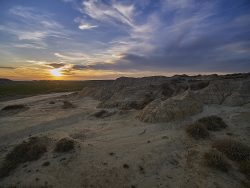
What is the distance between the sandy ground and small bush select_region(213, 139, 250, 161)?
713 millimetres

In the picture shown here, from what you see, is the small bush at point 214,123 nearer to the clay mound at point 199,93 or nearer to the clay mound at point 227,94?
the clay mound at point 199,93

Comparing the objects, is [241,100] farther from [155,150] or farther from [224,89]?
[155,150]

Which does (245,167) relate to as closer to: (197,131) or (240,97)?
(197,131)

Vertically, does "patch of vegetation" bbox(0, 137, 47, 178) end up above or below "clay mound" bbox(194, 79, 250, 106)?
below

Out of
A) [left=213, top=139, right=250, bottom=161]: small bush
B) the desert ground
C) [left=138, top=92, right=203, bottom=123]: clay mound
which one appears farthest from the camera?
[left=138, top=92, right=203, bottom=123]: clay mound

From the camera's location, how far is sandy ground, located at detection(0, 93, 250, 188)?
7.85 metres

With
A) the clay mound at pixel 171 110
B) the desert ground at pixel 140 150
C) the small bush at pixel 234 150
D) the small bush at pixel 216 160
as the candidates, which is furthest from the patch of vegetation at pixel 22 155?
the small bush at pixel 234 150

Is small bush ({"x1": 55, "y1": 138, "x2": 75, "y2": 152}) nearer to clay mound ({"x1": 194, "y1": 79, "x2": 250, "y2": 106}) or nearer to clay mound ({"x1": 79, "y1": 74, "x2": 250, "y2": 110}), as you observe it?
clay mound ({"x1": 79, "y1": 74, "x2": 250, "y2": 110})

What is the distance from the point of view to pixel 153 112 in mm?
16219

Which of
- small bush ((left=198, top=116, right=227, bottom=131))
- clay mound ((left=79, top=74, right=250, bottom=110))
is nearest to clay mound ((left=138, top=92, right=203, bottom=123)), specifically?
clay mound ((left=79, top=74, right=250, bottom=110))

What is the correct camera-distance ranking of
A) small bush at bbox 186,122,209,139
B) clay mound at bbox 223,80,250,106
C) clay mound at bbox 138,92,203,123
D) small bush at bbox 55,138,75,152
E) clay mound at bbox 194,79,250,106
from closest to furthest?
small bush at bbox 55,138,75,152
small bush at bbox 186,122,209,139
clay mound at bbox 138,92,203,123
clay mound at bbox 223,80,250,106
clay mound at bbox 194,79,250,106

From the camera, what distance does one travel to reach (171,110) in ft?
51.5

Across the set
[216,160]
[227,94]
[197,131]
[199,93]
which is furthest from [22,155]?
[227,94]

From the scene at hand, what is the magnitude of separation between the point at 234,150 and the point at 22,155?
11537mm
